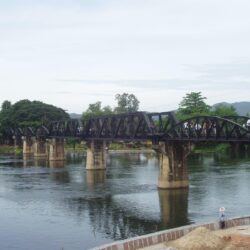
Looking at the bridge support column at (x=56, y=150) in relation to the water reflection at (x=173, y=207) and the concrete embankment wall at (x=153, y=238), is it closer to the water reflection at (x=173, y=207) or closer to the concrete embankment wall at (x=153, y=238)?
the water reflection at (x=173, y=207)

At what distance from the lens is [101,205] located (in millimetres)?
74375

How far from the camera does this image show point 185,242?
35.6 meters

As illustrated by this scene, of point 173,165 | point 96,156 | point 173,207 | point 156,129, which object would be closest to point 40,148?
point 96,156

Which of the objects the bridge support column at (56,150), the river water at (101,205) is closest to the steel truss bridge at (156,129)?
the bridge support column at (56,150)

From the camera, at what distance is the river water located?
182 ft

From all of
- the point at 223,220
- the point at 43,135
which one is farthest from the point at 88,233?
the point at 43,135

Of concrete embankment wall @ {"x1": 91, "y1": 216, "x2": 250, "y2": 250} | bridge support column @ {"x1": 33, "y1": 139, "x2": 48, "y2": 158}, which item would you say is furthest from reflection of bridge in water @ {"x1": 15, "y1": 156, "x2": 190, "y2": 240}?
→ bridge support column @ {"x1": 33, "y1": 139, "x2": 48, "y2": 158}

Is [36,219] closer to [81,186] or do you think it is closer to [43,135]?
[81,186]

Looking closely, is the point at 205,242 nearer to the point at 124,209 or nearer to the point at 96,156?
the point at 124,209

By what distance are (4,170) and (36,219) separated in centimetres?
6807

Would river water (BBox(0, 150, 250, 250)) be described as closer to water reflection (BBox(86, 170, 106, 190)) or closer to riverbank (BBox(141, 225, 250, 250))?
water reflection (BBox(86, 170, 106, 190))

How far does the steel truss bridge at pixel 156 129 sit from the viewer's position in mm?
77250

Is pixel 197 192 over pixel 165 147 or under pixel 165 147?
under

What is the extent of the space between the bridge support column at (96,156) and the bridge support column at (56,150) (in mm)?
34762
